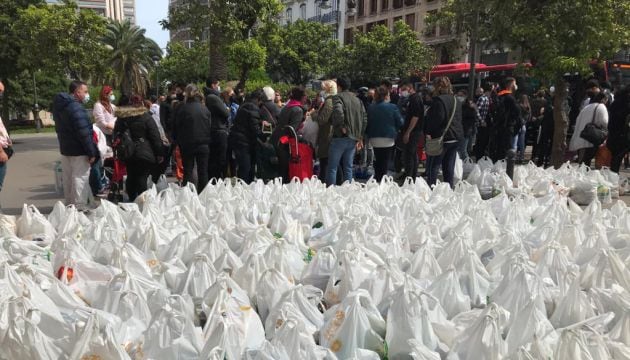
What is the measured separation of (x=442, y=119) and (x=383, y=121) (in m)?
0.96

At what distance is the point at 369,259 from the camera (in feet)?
9.32

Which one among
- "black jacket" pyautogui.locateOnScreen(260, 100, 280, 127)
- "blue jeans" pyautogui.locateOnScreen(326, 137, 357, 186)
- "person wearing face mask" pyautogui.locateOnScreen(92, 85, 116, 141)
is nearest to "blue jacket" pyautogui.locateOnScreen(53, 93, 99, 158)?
"person wearing face mask" pyautogui.locateOnScreen(92, 85, 116, 141)

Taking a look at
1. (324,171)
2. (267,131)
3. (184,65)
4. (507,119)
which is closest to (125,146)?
(267,131)

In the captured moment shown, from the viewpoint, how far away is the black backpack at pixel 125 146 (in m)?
5.60

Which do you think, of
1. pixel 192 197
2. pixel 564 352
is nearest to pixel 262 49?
pixel 192 197

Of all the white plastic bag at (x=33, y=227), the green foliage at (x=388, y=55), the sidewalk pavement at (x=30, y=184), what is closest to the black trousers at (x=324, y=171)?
the sidewalk pavement at (x=30, y=184)

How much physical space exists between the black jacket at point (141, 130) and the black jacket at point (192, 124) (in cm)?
50

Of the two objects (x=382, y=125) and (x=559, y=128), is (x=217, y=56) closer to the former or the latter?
(x=382, y=125)

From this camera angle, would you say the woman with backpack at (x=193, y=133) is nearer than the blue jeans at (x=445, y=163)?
Yes

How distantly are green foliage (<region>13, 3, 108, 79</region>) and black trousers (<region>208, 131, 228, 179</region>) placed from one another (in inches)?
517

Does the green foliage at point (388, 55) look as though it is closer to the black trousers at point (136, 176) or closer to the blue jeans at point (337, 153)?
the blue jeans at point (337, 153)

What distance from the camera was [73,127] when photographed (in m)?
5.55

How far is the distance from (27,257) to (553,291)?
2705 mm

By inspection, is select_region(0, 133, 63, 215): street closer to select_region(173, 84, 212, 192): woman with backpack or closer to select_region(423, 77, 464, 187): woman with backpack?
select_region(173, 84, 212, 192): woman with backpack
